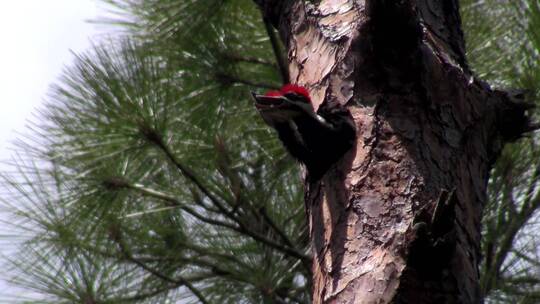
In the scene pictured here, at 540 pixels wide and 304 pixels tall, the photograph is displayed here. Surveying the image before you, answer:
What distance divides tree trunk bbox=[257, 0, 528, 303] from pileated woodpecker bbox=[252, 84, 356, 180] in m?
0.02

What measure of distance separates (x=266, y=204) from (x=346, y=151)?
1116 millimetres

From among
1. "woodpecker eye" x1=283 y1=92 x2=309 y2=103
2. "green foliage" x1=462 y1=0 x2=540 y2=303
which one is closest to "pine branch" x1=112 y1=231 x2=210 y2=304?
"green foliage" x1=462 y1=0 x2=540 y2=303

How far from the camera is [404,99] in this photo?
112 cm

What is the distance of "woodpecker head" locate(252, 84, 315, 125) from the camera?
1.11 meters

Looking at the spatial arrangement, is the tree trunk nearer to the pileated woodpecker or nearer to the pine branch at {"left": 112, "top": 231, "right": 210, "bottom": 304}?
the pileated woodpecker

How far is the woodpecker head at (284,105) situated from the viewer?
111cm

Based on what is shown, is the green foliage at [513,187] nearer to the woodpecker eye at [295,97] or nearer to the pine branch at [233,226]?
the pine branch at [233,226]

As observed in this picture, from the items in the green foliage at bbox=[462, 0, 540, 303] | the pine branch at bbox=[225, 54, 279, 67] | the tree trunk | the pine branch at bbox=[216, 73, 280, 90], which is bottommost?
the tree trunk

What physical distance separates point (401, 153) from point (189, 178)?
1.04 metres

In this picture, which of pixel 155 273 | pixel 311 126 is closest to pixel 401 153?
pixel 311 126

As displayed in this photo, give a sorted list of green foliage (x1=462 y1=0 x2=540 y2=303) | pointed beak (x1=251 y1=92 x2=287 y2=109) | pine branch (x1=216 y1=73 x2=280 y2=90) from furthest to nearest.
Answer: pine branch (x1=216 y1=73 x2=280 y2=90) < green foliage (x1=462 y1=0 x2=540 y2=303) < pointed beak (x1=251 y1=92 x2=287 y2=109)

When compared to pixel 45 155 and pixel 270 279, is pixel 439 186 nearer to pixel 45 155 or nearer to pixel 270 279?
pixel 270 279

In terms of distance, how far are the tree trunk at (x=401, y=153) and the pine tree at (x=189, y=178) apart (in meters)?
0.67

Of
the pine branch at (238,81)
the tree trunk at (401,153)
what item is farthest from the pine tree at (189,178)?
the tree trunk at (401,153)
